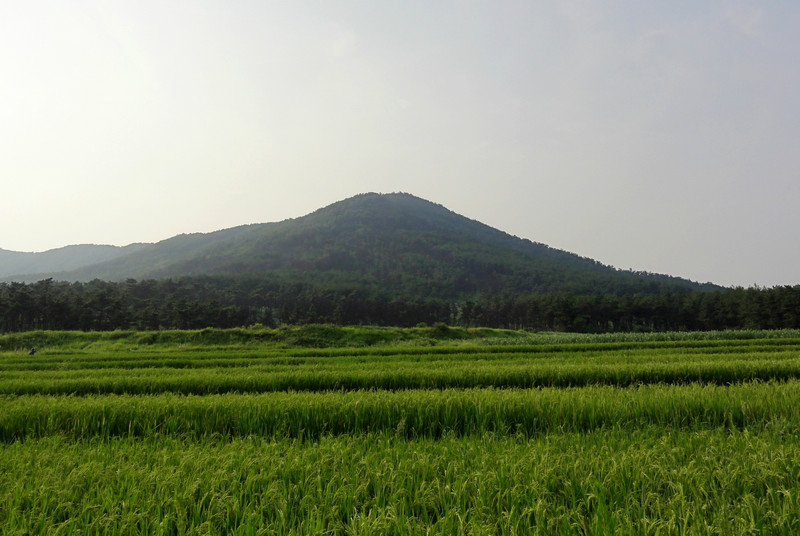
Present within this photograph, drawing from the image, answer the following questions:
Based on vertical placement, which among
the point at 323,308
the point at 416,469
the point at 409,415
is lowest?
the point at 323,308

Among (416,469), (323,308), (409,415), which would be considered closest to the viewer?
(416,469)

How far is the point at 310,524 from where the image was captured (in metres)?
3.08

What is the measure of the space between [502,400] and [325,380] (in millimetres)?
8349

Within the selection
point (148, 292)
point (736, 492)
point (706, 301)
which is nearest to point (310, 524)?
point (736, 492)

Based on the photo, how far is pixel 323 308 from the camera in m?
138

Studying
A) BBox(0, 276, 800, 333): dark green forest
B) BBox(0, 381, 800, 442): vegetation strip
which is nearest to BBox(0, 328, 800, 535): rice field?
BBox(0, 381, 800, 442): vegetation strip

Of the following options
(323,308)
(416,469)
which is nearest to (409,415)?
(416,469)

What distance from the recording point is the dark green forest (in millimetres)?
93625

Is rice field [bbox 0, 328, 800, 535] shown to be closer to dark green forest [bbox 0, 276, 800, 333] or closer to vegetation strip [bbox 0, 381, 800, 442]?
vegetation strip [bbox 0, 381, 800, 442]

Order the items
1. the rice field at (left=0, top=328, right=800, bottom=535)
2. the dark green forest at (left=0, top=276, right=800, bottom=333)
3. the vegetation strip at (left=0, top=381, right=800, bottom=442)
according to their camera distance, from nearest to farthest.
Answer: the rice field at (left=0, top=328, right=800, bottom=535) → the vegetation strip at (left=0, top=381, right=800, bottom=442) → the dark green forest at (left=0, top=276, right=800, bottom=333)

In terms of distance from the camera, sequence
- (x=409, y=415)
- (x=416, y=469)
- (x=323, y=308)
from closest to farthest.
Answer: (x=416, y=469)
(x=409, y=415)
(x=323, y=308)

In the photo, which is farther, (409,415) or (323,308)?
(323,308)

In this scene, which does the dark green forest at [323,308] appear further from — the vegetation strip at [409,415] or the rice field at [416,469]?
the rice field at [416,469]

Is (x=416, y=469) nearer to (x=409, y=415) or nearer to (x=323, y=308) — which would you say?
(x=409, y=415)
